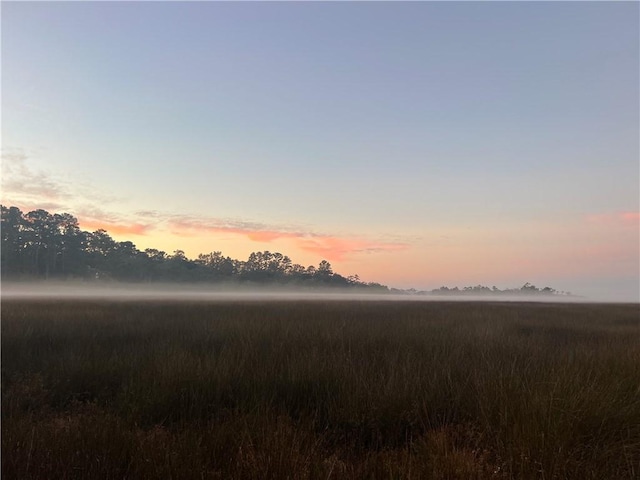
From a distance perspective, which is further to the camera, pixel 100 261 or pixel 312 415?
pixel 100 261

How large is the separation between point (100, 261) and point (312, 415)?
99.3 metres

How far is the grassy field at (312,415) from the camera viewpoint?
3.58 metres

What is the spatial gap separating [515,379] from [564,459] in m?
1.68

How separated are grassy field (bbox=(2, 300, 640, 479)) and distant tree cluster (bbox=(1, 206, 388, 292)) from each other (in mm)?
83972

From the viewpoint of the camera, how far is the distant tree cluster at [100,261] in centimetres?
7731

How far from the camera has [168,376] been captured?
238 inches

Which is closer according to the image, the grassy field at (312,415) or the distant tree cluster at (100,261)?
the grassy field at (312,415)

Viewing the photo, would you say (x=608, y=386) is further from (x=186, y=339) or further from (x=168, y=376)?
(x=186, y=339)

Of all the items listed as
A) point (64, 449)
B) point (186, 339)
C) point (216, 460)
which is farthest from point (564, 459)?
point (186, 339)

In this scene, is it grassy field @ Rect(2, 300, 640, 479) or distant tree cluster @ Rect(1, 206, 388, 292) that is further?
distant tree cluster @ Rect(1, 206, 388, 292)

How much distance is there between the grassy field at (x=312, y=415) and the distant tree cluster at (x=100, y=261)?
83972 millimetres

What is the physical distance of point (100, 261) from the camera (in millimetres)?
91688

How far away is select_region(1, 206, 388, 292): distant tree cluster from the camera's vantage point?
254ft

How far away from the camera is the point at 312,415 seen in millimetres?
5176
